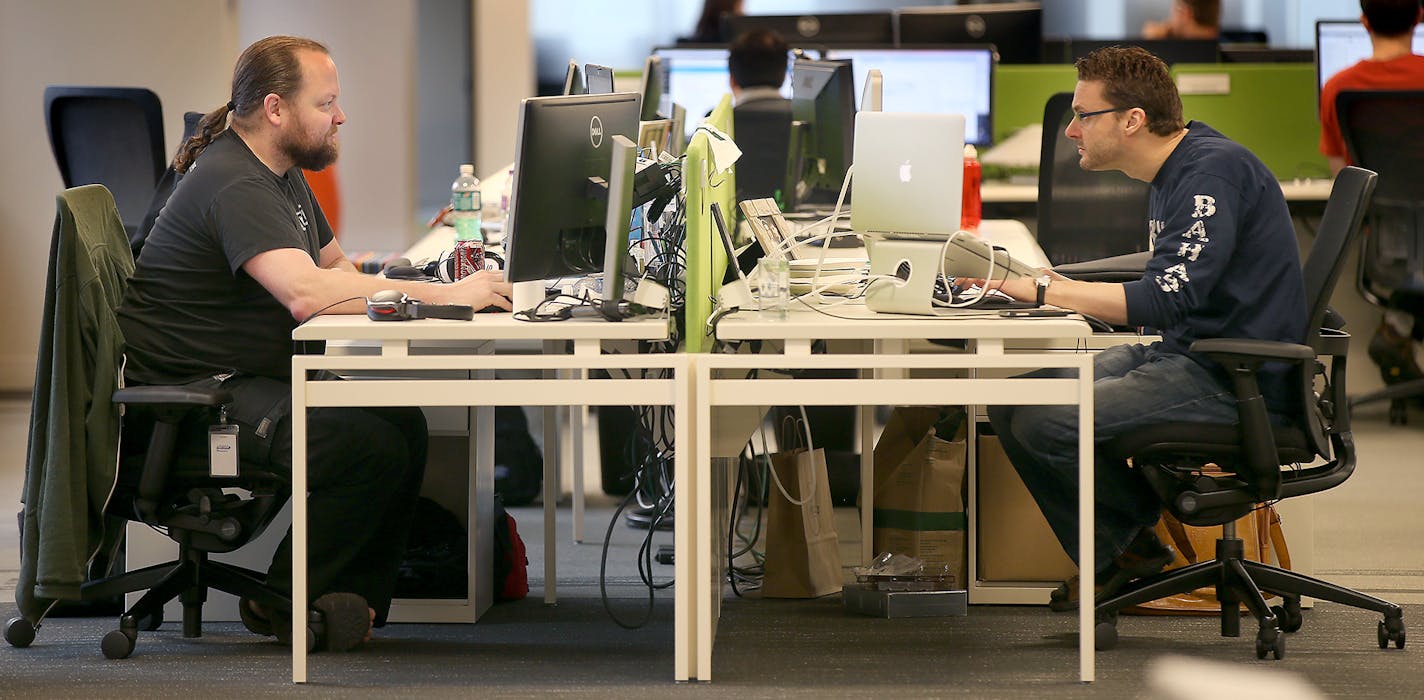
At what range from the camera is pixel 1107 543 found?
9.41 feet

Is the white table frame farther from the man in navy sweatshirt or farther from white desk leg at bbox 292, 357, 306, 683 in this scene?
white desk leg at bbox 292, 357, 306, 683

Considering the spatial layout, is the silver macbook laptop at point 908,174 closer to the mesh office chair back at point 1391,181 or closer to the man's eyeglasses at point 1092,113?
the man's eyeglasses at point 1092,113

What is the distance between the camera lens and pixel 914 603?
309 cm

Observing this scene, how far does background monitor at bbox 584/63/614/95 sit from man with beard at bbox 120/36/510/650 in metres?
0.80

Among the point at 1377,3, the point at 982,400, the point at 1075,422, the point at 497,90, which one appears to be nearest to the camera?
the point at 982,400

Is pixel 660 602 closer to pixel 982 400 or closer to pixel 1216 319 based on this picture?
pixel 982 400

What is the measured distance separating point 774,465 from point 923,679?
0.72m

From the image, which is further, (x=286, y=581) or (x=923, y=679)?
(x=286, y=581)

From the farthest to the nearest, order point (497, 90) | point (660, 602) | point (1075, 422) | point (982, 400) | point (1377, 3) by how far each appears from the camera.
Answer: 1. point (497, 90)
2. point (1377, 3)
3. point (660, 602)
4. point (1075, 422)
5. point (982, 400)

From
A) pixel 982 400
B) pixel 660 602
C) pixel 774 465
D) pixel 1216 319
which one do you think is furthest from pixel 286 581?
pixel 1216 319

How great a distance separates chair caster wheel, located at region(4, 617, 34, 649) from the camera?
2.85m

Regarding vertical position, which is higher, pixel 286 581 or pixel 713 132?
pixel 713 132

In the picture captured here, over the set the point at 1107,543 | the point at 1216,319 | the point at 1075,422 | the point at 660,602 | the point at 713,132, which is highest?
the point at 713,132

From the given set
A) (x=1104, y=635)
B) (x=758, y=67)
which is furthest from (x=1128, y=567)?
(x=758, y=67)
